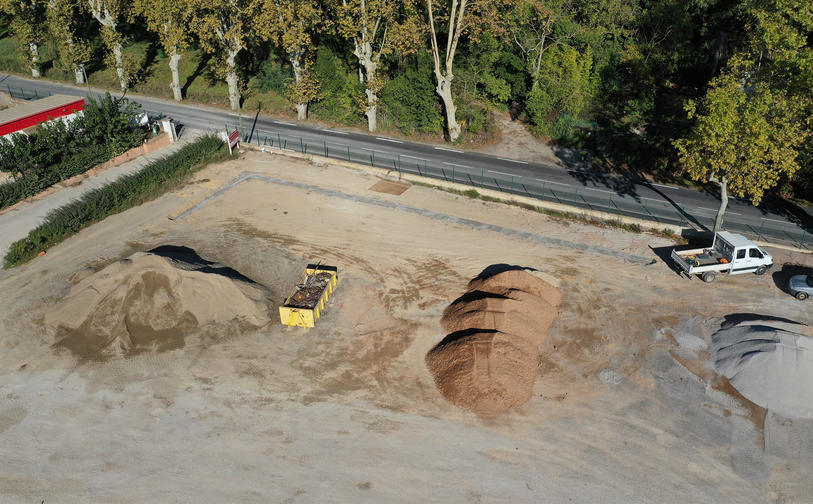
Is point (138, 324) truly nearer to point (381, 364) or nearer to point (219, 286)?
point (219, 286)

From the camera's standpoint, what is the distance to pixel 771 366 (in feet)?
75.0

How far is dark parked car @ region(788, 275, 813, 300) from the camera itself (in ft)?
91.5

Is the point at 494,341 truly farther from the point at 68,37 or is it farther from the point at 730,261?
the point at 68,37

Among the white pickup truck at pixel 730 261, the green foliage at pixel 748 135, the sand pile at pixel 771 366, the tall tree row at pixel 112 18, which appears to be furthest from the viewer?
the tall tree row at pixel 112 18

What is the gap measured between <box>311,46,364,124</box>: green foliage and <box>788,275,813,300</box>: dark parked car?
3701 centimetres

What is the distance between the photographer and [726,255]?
29734mm

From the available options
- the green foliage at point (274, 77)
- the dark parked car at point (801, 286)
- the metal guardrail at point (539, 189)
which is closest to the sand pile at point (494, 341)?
the dark parked car at point (801, 286)

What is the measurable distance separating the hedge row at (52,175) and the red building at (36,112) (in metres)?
5.23

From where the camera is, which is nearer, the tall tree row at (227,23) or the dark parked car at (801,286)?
the dark parked car at (801,286)

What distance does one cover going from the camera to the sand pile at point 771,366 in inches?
874

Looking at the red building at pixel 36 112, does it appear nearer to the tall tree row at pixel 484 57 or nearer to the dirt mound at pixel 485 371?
the tall tree row at pixel 484 57

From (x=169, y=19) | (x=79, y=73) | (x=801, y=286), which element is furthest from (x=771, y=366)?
(x=79, y=73)

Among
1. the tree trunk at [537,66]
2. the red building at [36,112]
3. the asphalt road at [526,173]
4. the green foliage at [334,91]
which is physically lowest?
the asphalt road at [526,173]

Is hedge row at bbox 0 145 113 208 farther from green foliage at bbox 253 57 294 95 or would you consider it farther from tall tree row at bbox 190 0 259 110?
green foliage at bbox 253 57 294 95
